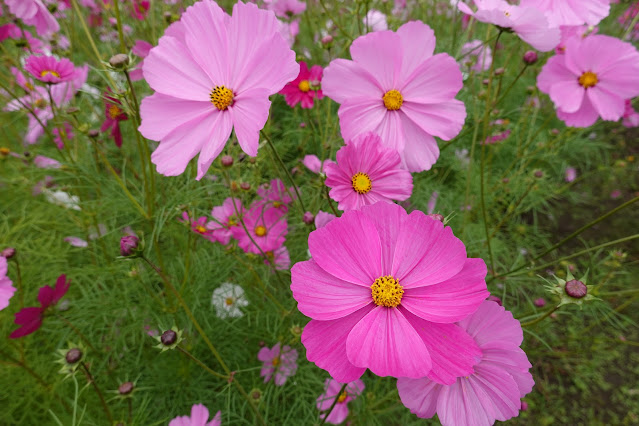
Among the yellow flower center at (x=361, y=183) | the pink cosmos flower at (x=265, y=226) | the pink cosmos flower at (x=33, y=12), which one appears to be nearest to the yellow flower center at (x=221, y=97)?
the yellow flower center at (x=361, y=183)

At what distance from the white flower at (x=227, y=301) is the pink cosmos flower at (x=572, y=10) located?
3.42ft

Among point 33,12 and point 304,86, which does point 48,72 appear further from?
point 304,86

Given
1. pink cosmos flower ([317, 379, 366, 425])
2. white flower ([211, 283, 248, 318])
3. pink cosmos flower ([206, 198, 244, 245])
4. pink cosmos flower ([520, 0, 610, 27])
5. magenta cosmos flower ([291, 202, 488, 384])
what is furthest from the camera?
white flower ([211, 283, 248, 318])

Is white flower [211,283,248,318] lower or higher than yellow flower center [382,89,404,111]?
lower

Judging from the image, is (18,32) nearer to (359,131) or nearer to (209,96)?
(209,96)

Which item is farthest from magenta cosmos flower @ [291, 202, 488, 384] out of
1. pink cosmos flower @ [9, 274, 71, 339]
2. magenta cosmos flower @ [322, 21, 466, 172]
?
pink cosmos flower @ [9, 274, 71, 339]

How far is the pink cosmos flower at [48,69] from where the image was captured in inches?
34.7

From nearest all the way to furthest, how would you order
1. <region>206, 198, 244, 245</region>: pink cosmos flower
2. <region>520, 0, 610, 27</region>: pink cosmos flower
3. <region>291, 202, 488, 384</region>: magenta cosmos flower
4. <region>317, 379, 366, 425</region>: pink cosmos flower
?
1. <region>291, 202, 488, 384</region>: magenta cosmos flower
2. <region>520, 0, 610, 27</region>: pink cosmos flower
3. <region>206, 198, 244, 245</region>: pink cosmos flower
4. <region>317, 379, 366, 425</region>: pink cosmos flower

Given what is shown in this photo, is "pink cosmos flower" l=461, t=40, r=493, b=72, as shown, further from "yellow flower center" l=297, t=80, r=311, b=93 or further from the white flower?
the white flower

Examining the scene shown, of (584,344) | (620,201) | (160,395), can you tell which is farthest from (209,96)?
(620,201)

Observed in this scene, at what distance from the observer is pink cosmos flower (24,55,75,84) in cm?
88

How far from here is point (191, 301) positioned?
3.57 feet

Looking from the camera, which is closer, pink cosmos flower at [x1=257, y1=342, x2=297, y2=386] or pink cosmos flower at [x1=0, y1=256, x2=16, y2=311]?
pink cosmos flower at [x1=0, y1=256, x2=16, y2=311]

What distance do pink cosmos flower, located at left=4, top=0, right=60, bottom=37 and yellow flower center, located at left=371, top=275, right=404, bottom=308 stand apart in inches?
40.9
